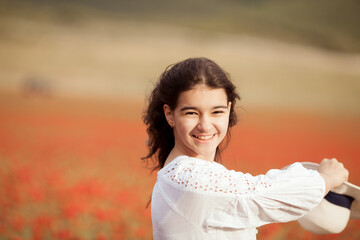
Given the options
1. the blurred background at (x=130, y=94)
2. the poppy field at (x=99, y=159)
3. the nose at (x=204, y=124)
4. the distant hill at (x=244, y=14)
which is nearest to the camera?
the nose at (x=204, y=124)

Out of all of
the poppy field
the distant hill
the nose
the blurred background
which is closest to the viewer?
the nose

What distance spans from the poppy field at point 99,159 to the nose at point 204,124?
2.50 ft

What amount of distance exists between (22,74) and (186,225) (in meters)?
23.1

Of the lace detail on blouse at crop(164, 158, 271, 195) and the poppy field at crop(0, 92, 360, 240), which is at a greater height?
the lace detail on blouse at crop(164, 158, 271, 195)

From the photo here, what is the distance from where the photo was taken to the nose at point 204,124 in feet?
4.99

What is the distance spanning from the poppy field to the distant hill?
17.2 metres

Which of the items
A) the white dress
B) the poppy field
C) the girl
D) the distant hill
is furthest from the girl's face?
the distant hill

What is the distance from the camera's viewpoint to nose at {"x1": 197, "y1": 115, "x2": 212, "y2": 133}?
4.99ft

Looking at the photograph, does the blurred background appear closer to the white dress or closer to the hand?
the hand

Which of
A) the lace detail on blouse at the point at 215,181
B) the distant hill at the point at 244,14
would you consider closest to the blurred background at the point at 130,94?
the distant hill at the point at 244,14

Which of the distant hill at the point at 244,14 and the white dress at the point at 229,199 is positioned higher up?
the distant hill at the point at 244,14

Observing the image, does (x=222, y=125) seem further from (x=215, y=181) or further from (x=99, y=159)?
(x=99, y=159)

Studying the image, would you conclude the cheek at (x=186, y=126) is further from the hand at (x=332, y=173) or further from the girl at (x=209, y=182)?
the hand at (x=332, y=173)

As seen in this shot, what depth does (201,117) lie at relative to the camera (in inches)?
60.6
